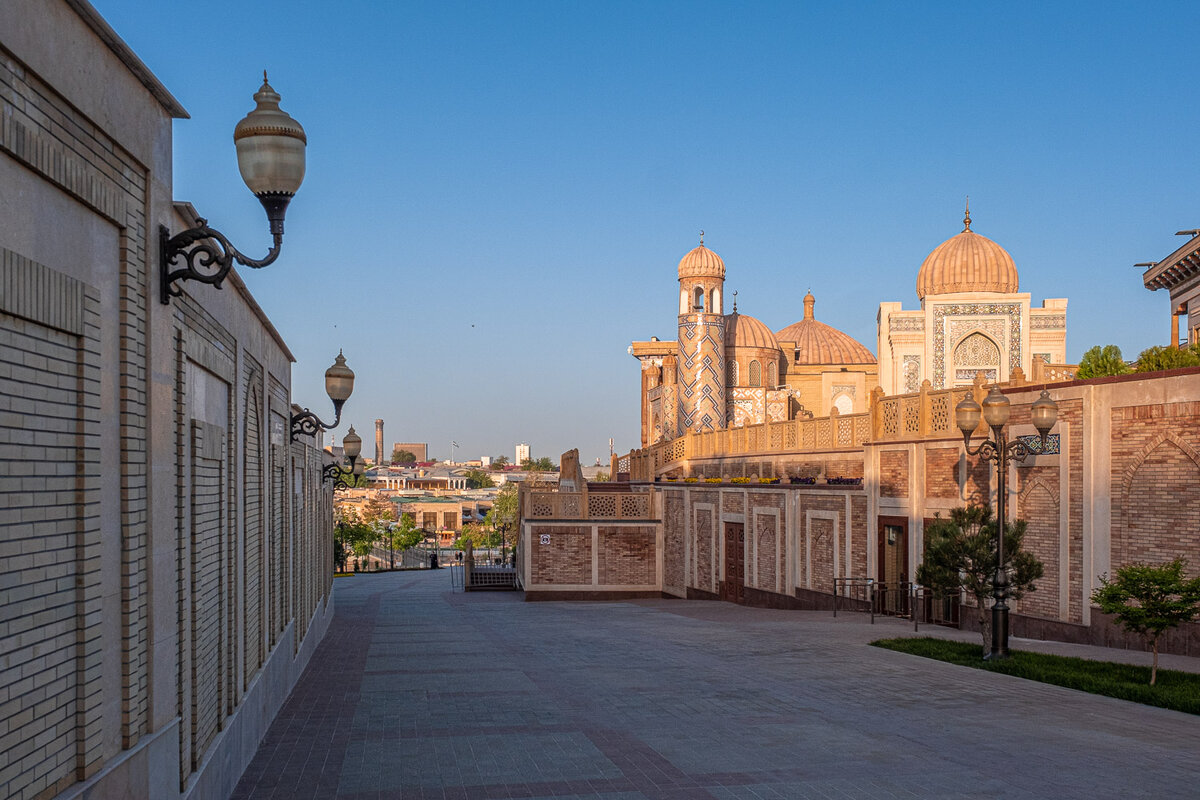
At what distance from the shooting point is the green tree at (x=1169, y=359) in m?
18.7

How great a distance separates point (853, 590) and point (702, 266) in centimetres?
2659

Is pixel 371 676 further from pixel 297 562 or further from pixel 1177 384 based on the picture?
pixel 1177 384

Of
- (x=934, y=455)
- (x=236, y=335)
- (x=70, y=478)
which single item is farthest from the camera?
(x=934, y=455)

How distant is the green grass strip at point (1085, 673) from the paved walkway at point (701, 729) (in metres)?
0.24

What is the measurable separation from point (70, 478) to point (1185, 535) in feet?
47.0

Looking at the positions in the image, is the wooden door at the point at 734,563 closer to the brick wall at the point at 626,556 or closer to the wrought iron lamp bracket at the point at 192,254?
the brick wall at the point at 626,556

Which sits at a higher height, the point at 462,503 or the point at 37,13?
the point at 37,13

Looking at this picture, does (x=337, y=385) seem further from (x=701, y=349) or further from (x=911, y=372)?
(x=701, y=349)

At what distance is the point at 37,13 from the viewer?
4250 mm

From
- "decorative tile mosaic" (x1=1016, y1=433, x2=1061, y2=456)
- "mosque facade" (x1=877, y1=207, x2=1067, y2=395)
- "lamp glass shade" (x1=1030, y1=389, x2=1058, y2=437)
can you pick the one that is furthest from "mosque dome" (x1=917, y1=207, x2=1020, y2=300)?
"lamp glass shade" (x1=1030, y1=389, x2=1058, y2=437)

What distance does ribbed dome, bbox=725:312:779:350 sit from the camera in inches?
1927

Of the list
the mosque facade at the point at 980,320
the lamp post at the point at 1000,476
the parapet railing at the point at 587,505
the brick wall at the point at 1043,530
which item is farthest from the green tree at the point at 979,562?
the mosque facade at the point at 980,320

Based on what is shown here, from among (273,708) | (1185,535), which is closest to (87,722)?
(273,708)

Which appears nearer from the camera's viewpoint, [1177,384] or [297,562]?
[1177,384]
